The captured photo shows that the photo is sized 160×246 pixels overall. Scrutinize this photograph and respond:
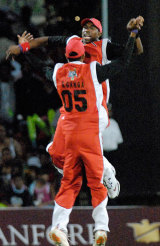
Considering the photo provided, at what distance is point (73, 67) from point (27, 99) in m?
4.53

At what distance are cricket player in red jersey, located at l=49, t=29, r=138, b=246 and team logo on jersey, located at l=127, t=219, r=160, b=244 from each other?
1658 mm

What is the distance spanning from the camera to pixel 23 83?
10.8 metres

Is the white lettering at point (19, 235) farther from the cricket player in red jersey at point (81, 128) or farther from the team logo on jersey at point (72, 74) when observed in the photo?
the team logo on jersey at point (72, 74)

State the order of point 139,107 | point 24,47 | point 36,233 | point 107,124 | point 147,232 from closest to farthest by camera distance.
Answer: point 107,124 → point 24,47 → point 147,232 → point 36,233 → point 139,107

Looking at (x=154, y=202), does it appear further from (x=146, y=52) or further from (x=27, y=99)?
(x=27, y=99)

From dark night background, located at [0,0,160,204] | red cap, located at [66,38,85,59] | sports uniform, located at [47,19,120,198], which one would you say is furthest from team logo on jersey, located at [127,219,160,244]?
red cap, located at [66,38,85,59]

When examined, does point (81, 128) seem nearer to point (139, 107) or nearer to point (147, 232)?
point (147, 232)

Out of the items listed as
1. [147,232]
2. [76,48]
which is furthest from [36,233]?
[76,48]

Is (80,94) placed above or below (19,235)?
above

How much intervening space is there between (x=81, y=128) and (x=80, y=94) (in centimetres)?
32

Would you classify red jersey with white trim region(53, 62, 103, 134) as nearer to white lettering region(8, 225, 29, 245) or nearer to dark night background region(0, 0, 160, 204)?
white lettering region(8, 225, 29, 245)

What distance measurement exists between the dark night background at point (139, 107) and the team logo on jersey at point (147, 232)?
1.83 ft

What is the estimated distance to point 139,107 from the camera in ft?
28.2

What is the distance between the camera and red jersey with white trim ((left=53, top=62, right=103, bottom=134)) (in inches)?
243
